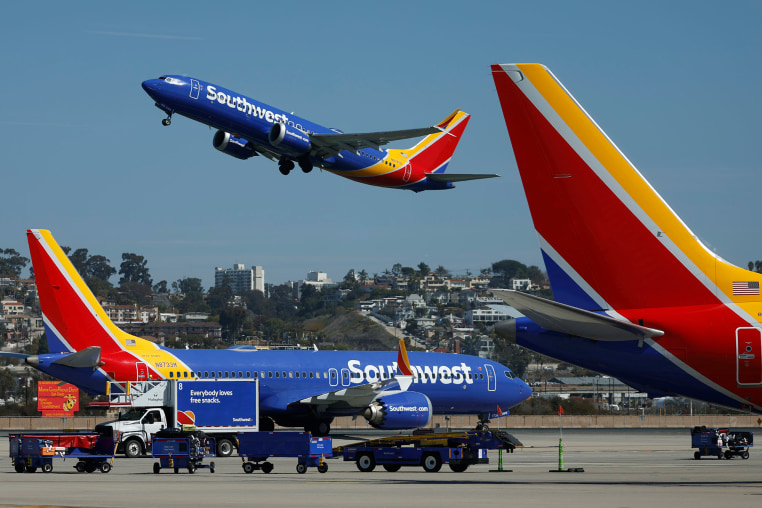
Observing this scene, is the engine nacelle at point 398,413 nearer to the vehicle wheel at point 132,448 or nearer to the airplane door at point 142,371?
the airplane door at point 142,371

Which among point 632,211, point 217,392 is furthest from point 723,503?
point 217,392

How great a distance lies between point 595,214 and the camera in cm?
1883

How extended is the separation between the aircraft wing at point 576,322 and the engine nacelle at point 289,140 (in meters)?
27.8

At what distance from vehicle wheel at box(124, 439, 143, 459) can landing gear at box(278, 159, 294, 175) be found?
15.9 m

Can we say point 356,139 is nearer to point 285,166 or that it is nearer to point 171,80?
point 285,166

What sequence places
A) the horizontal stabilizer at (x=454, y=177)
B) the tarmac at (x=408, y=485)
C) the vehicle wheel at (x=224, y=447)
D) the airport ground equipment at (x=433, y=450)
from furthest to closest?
the horizontal stabilizer at (x=454, y=177) → the vehicle wheel at (x=224, y=447) → the airport ground equipment at (x=433, y=450) → the tarmac at (x=408, y=485)

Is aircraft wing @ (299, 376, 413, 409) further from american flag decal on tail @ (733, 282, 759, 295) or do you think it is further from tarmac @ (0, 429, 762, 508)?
american flag decal on tail @ (733, 282, 759, 295)

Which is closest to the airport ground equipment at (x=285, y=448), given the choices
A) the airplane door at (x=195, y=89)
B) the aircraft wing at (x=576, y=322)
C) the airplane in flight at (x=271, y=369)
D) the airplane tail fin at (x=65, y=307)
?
the aircraft wing at (x=576, y=322)

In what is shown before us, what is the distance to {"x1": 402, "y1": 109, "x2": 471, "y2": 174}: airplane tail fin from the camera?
2261 inches

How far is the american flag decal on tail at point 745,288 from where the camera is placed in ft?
62.0

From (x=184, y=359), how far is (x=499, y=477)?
73.0 ft

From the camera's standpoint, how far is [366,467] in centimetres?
3000

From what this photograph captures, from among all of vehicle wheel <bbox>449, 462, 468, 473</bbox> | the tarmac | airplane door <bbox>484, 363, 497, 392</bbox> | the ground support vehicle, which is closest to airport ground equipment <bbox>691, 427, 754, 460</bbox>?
the tarmac

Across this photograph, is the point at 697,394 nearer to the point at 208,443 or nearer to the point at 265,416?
the point at 208,443
